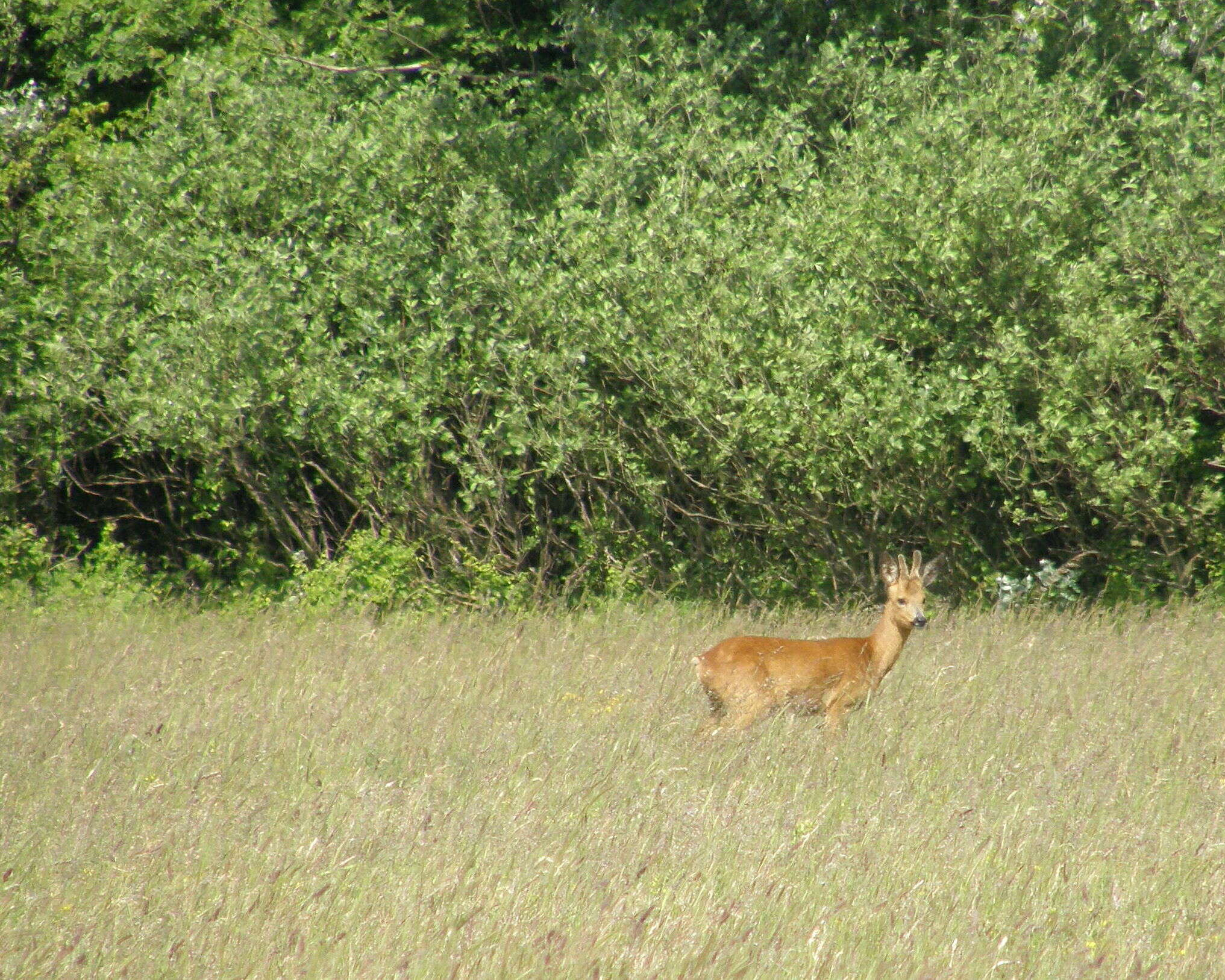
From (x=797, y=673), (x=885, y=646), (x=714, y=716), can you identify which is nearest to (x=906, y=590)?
(x=885, y=646)

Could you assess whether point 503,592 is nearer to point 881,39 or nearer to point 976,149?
point 976,149

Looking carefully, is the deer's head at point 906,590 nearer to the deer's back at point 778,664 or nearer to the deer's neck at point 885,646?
the deer's neck at point 885,646

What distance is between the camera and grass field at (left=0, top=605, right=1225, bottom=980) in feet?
12.4

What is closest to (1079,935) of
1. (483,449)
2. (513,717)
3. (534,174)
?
(513,717)

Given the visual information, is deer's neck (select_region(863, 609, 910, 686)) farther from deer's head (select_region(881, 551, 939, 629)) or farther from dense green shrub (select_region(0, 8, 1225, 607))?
dense green shrub (select_region(0, 8, 1225, 607))

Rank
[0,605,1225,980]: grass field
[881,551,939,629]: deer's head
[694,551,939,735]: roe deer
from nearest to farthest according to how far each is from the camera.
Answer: [0,605,1225,980]: grass field, [694,551,939,735]: roe deer, [881,551,939,629]: deer's head

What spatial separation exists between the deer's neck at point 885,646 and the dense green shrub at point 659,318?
2693mm

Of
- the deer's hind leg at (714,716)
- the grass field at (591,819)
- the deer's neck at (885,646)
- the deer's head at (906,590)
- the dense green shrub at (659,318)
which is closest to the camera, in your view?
the grass field at (591,819)

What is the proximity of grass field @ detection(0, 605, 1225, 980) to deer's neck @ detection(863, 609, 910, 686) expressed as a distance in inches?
7.6

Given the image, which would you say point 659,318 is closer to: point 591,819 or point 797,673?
point 797,673

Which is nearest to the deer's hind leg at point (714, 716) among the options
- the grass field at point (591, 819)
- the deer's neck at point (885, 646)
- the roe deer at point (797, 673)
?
the roe deer at point (797, 673)

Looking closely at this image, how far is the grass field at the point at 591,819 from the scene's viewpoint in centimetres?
378

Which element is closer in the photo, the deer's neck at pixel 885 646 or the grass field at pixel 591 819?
the grass field at pixel 591 819

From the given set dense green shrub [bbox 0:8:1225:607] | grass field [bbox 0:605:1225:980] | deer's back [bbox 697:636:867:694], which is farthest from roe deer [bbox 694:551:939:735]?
dense green shrub [bbox 0:8:1225:607]
